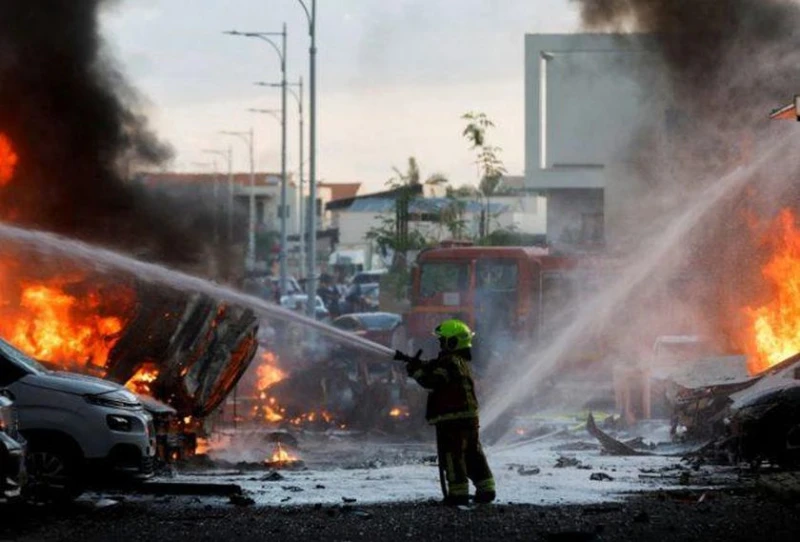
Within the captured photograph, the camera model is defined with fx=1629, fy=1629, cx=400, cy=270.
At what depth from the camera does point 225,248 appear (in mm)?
29812

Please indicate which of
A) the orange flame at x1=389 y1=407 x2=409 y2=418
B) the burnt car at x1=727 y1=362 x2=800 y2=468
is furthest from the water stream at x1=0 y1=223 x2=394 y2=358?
the burnt car at x1=727 y1=362 x2=800 y2=468

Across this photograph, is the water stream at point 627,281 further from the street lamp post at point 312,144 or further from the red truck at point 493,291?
the street lamp post at point 312,144

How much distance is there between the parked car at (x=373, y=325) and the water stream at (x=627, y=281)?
3.09 metres

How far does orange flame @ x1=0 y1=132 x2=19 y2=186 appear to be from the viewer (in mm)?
22031

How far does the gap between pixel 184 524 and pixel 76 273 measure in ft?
25.0

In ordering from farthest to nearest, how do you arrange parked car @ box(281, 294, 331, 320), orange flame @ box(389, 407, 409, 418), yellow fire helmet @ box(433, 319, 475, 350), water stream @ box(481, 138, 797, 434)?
parked car @ box(281, 294, 331, 320), water stream @ box(481, 138, 797, 434), orange flame @ box(389, 407, 409, 418), yellow fire helmet @ box(433, 319, 475, 350)

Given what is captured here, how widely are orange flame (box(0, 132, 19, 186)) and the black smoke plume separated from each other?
0.30ft

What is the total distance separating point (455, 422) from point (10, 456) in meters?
3.76

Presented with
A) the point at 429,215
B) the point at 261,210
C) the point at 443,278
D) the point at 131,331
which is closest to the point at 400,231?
the point at 429,215

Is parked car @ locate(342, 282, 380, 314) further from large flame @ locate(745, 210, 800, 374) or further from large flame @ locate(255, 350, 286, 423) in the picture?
large flame @ locate(745, 210, 800, 374)

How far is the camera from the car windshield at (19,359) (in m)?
13.5

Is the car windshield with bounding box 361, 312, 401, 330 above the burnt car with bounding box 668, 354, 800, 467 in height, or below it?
above

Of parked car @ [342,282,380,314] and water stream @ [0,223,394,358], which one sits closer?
water stream @ [0,223,394,358]

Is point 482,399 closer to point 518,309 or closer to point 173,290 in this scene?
point 518,309
